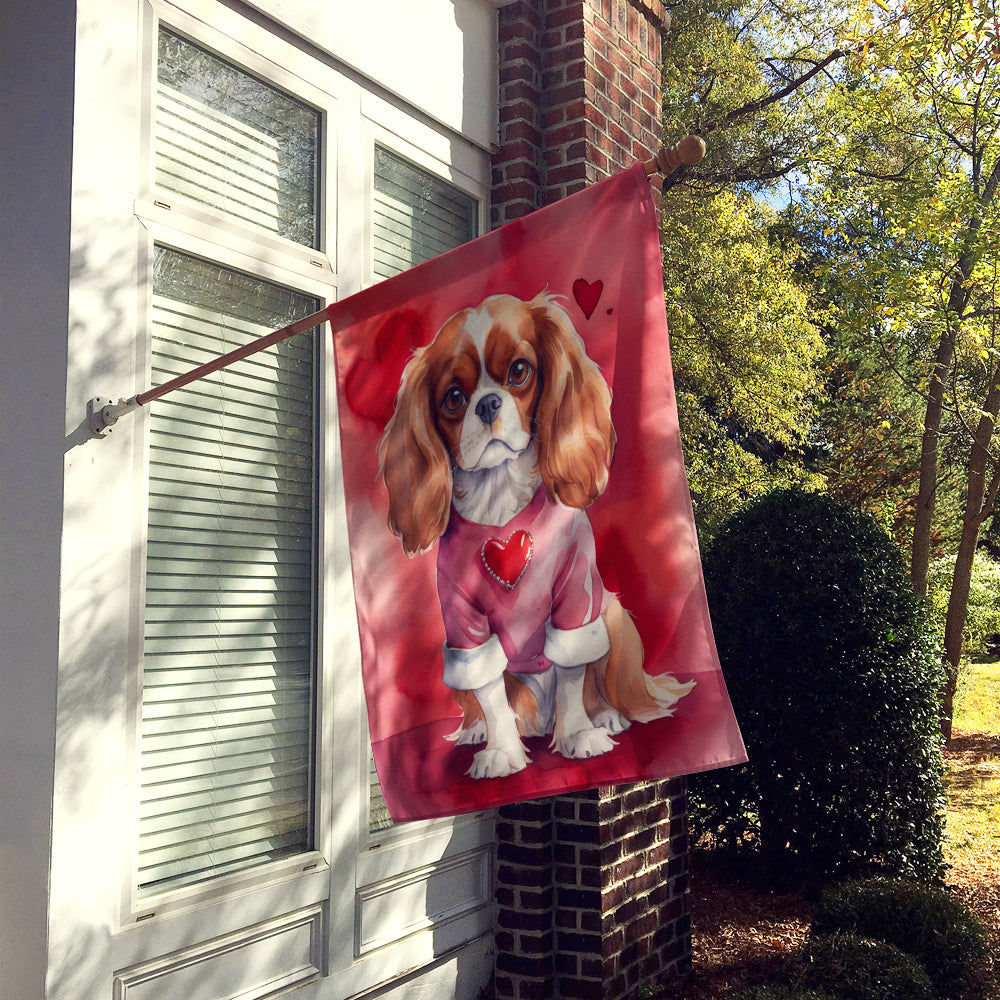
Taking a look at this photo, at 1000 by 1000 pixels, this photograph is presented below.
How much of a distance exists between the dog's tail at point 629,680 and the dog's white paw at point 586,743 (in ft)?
0.24

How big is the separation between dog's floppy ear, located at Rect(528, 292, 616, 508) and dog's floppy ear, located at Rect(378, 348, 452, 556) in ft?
0.93

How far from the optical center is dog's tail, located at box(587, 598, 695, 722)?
261 cm

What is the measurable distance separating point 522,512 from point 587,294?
0.61 meters

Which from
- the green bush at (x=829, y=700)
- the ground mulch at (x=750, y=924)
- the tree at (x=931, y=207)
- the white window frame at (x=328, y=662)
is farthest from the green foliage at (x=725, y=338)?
the white window frame at (x=328, y=662)

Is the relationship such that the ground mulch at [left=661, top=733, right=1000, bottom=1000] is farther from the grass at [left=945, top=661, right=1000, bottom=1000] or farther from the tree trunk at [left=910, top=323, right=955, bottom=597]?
the tree trunk at [left=910, top=323, right=955, bottom=597]

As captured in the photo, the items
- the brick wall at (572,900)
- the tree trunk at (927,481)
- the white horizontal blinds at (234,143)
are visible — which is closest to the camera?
the white horizontal blinds at (234,143)

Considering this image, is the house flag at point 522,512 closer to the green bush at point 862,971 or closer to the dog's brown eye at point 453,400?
the dog's brown eye at point 453,400

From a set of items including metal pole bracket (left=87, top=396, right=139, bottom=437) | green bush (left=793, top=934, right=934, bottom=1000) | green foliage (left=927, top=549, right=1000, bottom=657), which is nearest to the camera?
metal pole bracket (left=87, top=396, right=139, bottom=437)

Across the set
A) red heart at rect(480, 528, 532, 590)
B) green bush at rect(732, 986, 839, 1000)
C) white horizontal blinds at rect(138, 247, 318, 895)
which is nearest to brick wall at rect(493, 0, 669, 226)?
white horizontal blinds at rect(138, 247, 318, 895)

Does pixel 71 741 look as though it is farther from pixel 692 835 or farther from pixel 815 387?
pixel 815 387

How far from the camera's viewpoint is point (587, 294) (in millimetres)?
2699

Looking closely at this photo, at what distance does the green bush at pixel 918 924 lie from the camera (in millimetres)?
4617

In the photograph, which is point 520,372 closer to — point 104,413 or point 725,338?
point 104,413

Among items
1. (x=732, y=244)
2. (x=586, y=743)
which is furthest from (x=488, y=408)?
(x=732, y=244)
